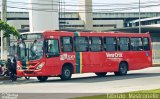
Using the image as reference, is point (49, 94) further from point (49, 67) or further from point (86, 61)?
point (86, 61)

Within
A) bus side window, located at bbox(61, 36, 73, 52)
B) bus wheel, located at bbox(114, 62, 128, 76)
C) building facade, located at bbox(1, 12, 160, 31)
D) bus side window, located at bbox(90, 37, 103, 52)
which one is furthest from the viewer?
building facade, located at bbox(1, 12, 160, 31)

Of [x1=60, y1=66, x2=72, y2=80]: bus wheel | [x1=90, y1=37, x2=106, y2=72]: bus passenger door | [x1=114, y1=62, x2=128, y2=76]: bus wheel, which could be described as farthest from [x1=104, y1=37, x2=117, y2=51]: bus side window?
[x1=60, y1=66, x2=72, y2=80]: bus wheel

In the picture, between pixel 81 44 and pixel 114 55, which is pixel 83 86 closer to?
pixel 81 44

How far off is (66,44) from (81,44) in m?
1.28

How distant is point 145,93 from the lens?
16.0 m

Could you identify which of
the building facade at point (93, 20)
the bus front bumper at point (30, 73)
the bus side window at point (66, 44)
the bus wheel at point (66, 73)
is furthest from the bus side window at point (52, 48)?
the building facade at point (93, 20)

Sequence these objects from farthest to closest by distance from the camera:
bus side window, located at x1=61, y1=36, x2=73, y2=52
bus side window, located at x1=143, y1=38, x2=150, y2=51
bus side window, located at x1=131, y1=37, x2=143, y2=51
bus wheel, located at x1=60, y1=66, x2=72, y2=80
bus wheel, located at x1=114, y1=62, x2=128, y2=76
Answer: bus side window, located at x1=143, y1=38, x2=150, y2=51 → bus side window, located at x1=131, y1=37, x2=143, y2=51 → bus wheel, located at x1=114, y1=62, x2=128, y2=76 → bus wheel, located at x1=60, y1=66, x2=72, y2=80 → bus side window, located at x1=61, y1=36, x2=73, y2=52

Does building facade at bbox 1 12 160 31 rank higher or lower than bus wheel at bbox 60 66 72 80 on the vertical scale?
higher

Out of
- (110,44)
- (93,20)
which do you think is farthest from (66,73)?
(93,20)

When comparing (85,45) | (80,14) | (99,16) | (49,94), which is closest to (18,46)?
(85,45)

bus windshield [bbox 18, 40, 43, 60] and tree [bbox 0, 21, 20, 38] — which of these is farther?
tree [bbox 0, 21, 20, 38]

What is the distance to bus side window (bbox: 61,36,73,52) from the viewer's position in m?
26.7

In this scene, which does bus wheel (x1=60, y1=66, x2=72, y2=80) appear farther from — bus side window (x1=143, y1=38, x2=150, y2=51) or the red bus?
bus side window (x1=143, y1=38, x2=150, y2=51)

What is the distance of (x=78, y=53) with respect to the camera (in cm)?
2773
